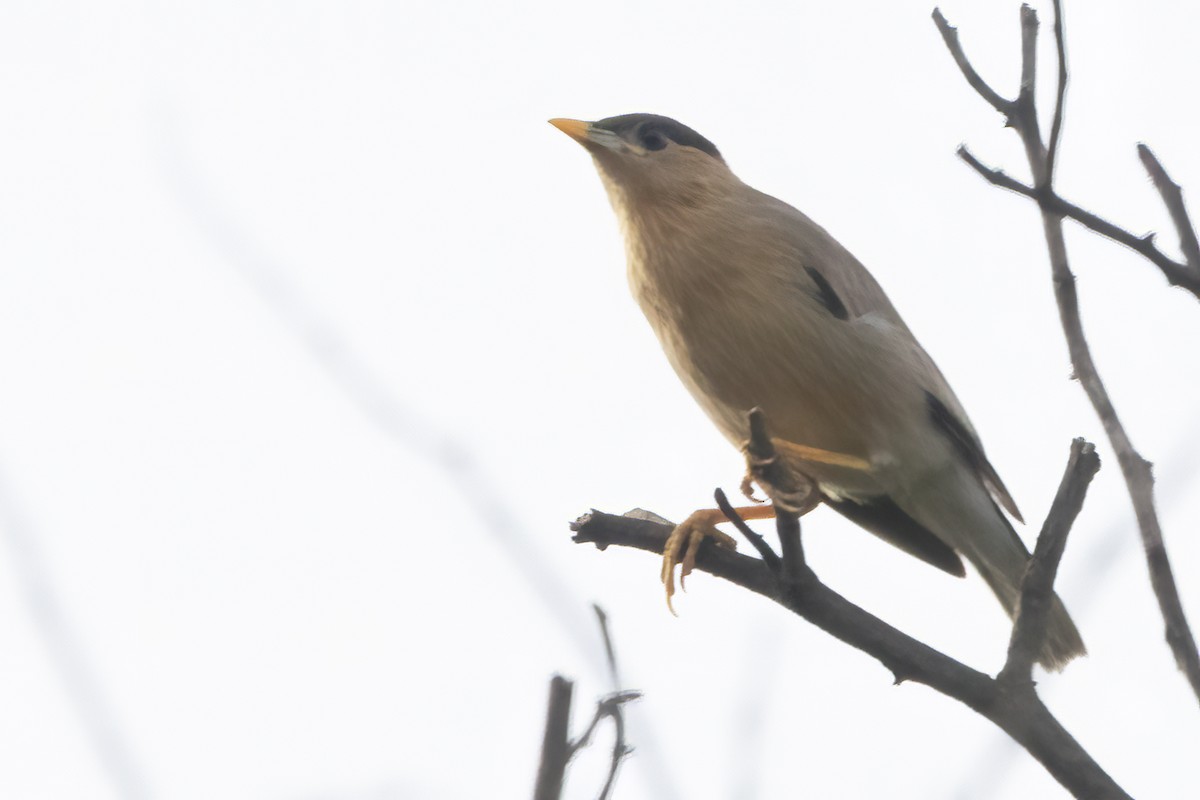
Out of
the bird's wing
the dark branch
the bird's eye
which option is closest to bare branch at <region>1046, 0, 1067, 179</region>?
the dark branch

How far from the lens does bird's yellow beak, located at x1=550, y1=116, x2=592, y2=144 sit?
5.44 metres

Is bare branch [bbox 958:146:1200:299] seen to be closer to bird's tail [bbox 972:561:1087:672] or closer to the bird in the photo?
the bird

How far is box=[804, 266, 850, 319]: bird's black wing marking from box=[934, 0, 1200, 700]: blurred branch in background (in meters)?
1.62

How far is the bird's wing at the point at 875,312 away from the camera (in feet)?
Answer: 15.4

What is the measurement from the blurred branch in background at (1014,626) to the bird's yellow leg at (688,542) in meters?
0.38

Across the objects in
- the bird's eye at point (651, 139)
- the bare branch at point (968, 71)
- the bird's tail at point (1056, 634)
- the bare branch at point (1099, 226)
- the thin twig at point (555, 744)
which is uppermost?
the bird's eye at point (651, 139)

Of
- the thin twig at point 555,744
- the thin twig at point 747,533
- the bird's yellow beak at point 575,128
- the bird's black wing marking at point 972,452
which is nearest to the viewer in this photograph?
the thin twig at point 555,744

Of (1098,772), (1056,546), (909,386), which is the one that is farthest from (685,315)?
(1098,772)

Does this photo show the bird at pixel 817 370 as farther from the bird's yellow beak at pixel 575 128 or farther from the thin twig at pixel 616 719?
the thin twig at pixel 616 719

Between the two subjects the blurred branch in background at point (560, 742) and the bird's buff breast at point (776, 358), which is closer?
the blurred branch in background at point (560, 742)

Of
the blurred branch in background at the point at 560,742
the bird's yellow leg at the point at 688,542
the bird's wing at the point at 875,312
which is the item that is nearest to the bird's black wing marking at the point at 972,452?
the bird's wing at the point at 875,312

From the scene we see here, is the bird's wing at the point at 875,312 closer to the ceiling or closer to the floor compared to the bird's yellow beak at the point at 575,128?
closer to the floor

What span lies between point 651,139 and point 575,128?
30cm

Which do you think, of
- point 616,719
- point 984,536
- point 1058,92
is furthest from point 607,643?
point 984,536
